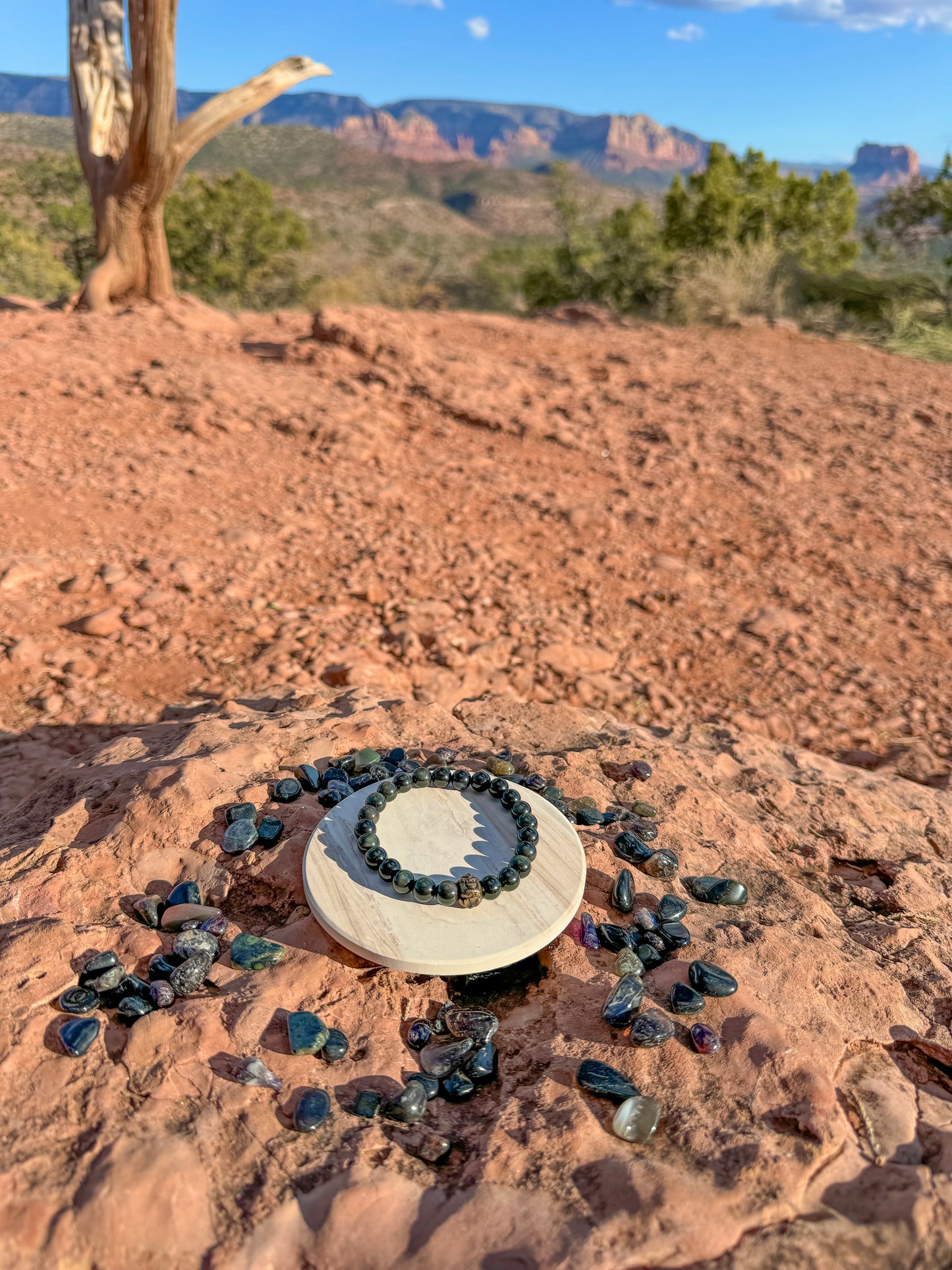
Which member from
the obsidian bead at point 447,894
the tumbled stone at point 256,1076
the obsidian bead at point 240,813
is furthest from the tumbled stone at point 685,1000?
the obsidian bead at point 240,813

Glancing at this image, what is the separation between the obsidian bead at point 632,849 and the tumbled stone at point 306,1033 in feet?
2.89

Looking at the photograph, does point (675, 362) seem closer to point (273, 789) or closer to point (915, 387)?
point (915, 387)

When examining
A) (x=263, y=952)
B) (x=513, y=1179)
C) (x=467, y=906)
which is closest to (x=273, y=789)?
(x=263, y=952)

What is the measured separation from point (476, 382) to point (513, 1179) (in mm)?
5752

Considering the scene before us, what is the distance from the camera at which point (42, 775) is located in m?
2.45

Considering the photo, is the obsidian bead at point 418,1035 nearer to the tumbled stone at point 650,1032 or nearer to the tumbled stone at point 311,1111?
the tumbled stone at point 311,1111

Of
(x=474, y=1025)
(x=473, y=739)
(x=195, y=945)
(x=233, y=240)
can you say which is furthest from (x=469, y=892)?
(x=233, y=240)

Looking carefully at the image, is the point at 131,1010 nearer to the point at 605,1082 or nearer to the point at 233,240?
the point at 605,1082

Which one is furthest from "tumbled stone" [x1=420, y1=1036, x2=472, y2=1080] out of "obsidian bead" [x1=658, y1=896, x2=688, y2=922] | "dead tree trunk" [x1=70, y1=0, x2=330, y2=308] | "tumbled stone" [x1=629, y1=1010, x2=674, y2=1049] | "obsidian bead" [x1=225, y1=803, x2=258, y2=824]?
"dead tree trunk" [x1=70, y1=0, x2=330, y2=308]

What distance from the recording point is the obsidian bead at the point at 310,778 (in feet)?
7.04

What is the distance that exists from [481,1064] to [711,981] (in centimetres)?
52

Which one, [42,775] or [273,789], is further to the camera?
[42,775]

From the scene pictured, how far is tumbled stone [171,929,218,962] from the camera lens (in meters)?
1.60

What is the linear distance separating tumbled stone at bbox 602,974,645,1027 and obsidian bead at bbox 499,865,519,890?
323 mm
